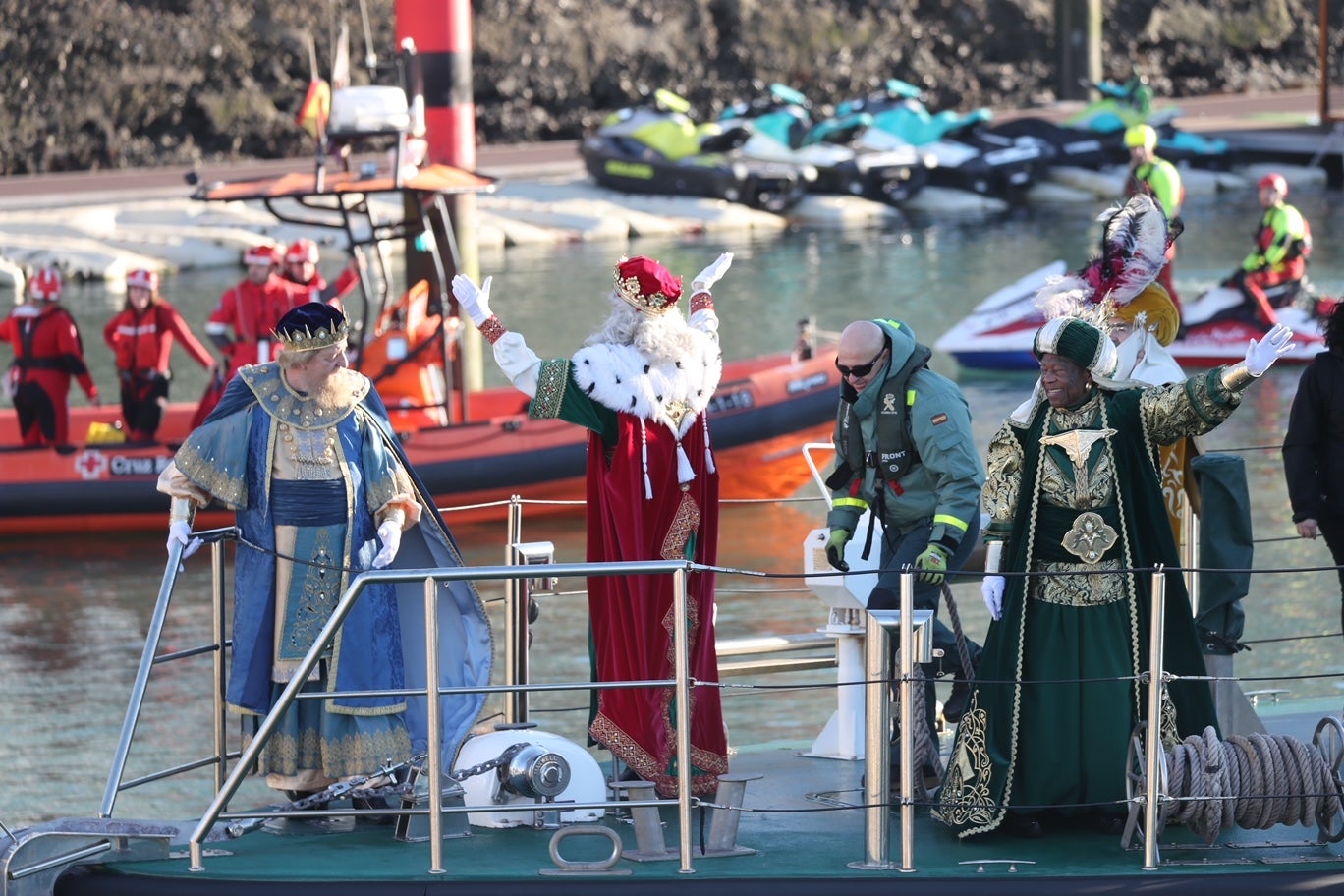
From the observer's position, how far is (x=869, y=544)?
5.75 meters

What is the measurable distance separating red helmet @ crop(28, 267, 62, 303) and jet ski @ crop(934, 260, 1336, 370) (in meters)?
7.11

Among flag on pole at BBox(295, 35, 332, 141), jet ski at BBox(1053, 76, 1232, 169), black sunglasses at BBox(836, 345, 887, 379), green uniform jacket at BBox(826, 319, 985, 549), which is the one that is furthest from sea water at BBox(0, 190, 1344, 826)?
jet ski at BBox(1053, 76, 1232, 169)

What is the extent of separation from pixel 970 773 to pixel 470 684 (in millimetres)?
1505

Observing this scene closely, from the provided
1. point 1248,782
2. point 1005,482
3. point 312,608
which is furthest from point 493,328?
point 1248,782

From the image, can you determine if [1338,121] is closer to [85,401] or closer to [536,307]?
[536,307]

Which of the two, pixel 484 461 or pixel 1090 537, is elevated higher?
pixel 1090 537

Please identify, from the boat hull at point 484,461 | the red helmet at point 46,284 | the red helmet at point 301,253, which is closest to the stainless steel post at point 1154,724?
the boat hull at point 484,461

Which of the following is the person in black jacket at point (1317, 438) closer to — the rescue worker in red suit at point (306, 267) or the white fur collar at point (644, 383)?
the white fur collar at point (644, 383)

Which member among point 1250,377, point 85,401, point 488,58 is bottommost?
point 85,401

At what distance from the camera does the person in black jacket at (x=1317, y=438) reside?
594 centimetres

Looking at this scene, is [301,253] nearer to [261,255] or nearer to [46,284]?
[261,255]

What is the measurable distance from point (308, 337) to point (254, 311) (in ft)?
20.6

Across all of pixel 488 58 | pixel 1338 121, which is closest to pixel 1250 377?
pixel 1338 121

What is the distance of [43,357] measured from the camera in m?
12.3
